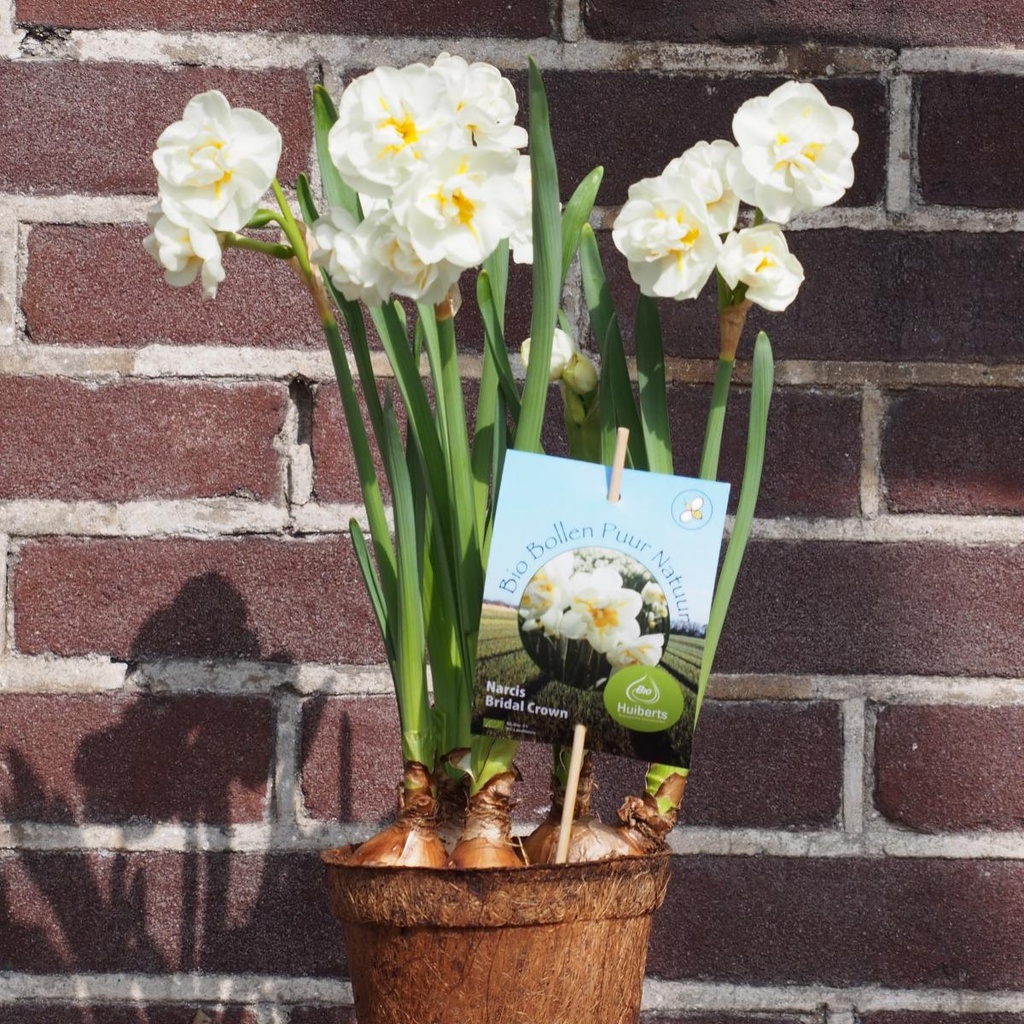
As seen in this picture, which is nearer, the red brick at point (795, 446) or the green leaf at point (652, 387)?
the green leaf at point (652, 387)

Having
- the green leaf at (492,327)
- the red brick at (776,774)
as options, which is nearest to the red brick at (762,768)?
the red brick at (776,774)

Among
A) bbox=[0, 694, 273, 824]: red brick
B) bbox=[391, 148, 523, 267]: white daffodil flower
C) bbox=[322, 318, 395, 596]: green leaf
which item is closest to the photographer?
bbox=[391, 148, 523, 267]: white daffodil flower

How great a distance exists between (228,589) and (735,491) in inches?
13.9

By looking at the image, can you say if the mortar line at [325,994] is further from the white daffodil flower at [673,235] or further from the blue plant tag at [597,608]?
the white daffodil flower at [673,235]

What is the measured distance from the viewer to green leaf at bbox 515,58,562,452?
0.61 m

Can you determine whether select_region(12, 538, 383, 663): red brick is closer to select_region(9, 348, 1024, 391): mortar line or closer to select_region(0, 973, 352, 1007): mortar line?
select_region(9, 348, 1024, 391): mortar line

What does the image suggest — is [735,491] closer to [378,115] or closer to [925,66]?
[925,66]

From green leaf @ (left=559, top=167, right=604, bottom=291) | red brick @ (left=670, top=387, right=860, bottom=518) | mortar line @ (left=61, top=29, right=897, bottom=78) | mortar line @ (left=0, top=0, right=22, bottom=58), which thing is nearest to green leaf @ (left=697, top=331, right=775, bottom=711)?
green leaf @ (left=559, top=167, right=604, bottom=291)

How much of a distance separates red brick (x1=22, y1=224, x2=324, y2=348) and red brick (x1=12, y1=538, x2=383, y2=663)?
14 cm

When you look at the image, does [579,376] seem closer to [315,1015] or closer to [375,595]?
[375,595]

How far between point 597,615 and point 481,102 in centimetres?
25

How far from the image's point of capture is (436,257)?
22.0 inches

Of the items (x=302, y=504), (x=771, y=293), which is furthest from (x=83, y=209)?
(x=771, y=293)

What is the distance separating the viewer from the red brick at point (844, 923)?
878 mm
